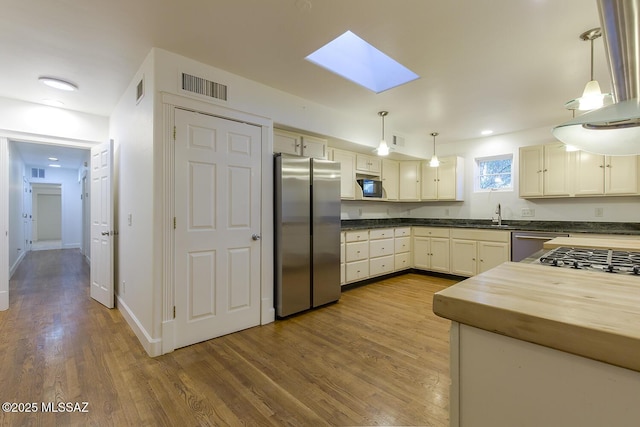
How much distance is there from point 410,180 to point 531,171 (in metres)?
1.87

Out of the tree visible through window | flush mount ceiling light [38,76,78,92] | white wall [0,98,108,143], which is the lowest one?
the tree visible through window

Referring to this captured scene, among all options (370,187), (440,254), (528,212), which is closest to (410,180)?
(370,187)

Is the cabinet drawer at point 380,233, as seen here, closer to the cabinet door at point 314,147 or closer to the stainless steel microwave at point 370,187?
the stainless steel microwave at point 370,187

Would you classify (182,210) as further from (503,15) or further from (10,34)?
(503,15)

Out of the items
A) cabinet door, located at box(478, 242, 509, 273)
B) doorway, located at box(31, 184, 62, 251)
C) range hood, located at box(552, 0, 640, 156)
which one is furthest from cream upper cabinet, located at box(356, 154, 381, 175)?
doorway, located at box(31, 184, 62, 251)

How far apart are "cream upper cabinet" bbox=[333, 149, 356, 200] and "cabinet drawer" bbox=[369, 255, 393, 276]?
1.09 metres

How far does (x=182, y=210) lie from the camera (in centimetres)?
248

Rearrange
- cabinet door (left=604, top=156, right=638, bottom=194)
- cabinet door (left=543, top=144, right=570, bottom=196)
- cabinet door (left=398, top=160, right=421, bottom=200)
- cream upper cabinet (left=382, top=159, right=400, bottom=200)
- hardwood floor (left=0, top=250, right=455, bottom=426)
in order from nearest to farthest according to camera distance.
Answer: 1. hardwood floor (left=0, top=250, right=455, bottom=426)
2. cabinet door (left=604, top=156, right=638, bottom=194)
3. cabinet door (left=543, top=144, right=570, bottom=196)
4. cream upper cabinet (left=382, top=159, right=400, bottom=200)
5. cabinet door (left=398, top=160, right=421, bottom=200)

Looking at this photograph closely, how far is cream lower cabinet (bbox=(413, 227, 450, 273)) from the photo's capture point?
4938mm

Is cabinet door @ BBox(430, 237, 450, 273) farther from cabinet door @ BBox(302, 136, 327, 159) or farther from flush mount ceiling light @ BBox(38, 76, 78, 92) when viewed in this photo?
flush mount ceiling light @ BBox(38, 76, 78, 92)

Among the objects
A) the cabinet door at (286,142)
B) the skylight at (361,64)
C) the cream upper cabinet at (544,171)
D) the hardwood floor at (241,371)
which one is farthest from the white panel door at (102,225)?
the cream upper cabinet at (544,171)

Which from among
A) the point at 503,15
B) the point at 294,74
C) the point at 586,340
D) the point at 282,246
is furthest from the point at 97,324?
the point at 503,15

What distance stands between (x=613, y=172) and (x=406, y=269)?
318 cm

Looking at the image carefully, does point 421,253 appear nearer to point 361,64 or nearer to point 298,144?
point 298,144
